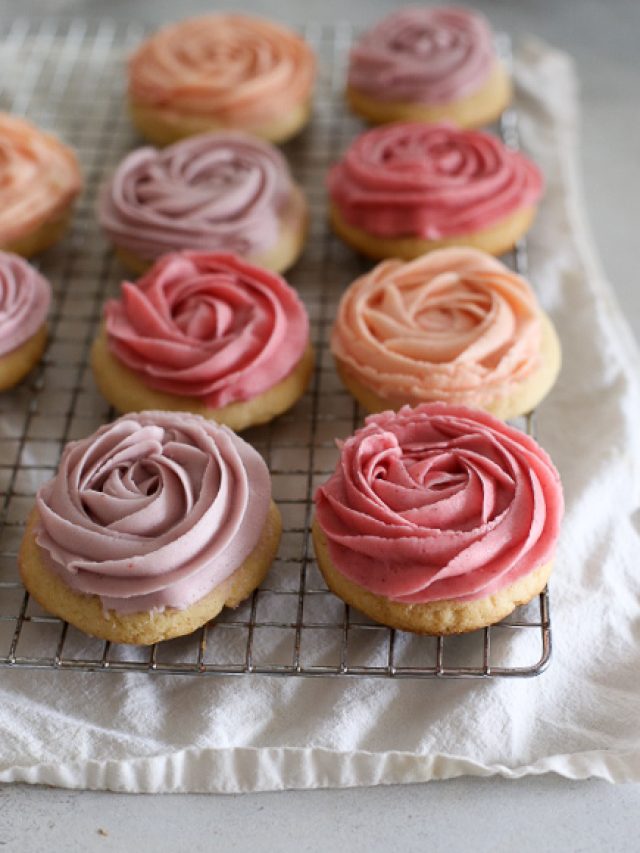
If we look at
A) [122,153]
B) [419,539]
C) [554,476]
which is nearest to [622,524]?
[554,476]

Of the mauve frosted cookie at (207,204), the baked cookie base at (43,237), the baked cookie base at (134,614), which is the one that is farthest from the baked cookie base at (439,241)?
the baked cookie base at (134,614)

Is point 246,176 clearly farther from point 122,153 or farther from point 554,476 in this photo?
point 554,476

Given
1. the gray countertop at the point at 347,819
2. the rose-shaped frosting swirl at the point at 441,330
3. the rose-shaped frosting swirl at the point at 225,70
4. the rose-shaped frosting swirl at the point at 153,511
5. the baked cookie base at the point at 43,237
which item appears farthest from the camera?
the rose-shaped frosting swirl at the point at 225,70

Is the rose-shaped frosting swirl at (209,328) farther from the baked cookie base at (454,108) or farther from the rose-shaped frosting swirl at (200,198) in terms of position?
the baked cookie base at (454,108)

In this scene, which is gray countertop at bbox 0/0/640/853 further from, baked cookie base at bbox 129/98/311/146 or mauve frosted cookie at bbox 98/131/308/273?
baked cookie base at bbox 129/98/311/146

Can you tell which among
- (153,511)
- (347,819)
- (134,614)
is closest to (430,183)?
(153,511)

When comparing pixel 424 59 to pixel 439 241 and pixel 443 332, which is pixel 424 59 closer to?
pixel 439 241
